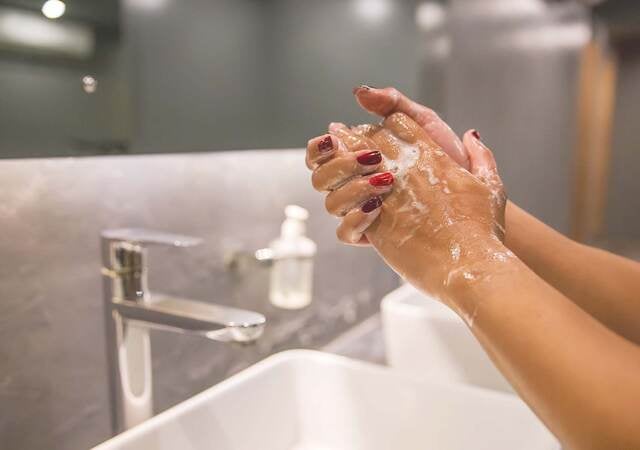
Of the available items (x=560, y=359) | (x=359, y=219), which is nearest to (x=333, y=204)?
(x=359, y=219)

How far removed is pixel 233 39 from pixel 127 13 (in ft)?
0.57

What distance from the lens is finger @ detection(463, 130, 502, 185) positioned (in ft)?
1.91

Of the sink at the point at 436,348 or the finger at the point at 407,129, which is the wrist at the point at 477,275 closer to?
the finger at the point at 407,129

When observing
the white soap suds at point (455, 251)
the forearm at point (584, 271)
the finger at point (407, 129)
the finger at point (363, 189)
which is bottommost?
the forearm at point (584, 271)

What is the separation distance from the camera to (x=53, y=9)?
553mm

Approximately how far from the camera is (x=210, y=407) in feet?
2.54

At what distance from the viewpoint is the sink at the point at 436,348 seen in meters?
0.96

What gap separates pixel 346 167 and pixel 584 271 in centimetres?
31

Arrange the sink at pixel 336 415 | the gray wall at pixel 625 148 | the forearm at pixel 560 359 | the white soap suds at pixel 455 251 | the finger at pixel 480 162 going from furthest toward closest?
the gray wall at pixel 625 148, the sink at pixel 336 415, the finger at pixel 480 162, the white soap suds at pixel 455 251, the forearm at pixel 560 359

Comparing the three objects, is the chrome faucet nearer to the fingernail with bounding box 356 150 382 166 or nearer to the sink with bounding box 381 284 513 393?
→ the fingernail with bounding box 356 150 382 166

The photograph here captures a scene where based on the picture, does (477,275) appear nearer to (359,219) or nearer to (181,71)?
(359,219)

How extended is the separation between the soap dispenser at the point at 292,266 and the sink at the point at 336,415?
14 cm

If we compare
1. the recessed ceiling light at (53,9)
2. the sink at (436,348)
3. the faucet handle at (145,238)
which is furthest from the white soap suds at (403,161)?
the sink at (436,348)

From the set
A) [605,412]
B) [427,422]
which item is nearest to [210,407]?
[427,422]
